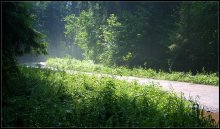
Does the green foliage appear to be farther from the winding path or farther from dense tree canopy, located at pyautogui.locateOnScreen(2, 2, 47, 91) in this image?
dense tree canopy, located at pyautogui.locateOnScreen(2, 2, 47, 91)

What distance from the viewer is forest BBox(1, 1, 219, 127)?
30.2ft

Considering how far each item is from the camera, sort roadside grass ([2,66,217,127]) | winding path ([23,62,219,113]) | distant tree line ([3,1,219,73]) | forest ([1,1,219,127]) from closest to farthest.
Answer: roadside grass ([2,66,217,127])
forest ([1,1,219,127])
winding path ([23,62,219,113])
distant tree line ([3,1,219,73])

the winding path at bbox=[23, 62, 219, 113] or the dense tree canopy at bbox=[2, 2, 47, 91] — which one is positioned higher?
the dense tree canopy at bbox=[2, 2, 47, 91]

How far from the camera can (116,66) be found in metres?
33.0

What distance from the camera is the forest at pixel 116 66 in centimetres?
920

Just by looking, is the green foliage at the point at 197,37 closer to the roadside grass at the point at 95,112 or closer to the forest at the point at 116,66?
the forest at the point at 116,66

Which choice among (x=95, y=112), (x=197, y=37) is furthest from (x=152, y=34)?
(x=95, y=112)

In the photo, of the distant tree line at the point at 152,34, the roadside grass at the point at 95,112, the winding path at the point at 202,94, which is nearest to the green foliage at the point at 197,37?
the distant tree line at the point at 152,34

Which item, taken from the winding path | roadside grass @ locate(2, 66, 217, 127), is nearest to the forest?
roadside grass @ locate(2, 66, 217, 127)

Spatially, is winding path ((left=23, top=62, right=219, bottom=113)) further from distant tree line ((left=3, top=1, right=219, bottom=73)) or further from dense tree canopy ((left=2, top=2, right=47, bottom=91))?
dense tree canopy ((left=2, top=2, right=47, bottom=91))

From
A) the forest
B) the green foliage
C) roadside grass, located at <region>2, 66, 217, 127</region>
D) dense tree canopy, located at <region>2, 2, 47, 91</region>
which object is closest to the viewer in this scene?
roadside grass, located at <region>2, 66, 217, 127</region>

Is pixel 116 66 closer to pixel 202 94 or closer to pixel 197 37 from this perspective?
pixel 197 37

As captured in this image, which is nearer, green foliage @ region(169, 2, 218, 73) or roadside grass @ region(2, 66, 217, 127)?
roadside grass @ region(2, 66, 217, 127)

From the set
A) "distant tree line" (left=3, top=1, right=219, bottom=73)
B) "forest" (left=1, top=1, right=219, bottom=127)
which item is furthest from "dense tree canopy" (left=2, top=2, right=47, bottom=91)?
"distant tree line" (left=3, top=1, right=219, bottom=73)
